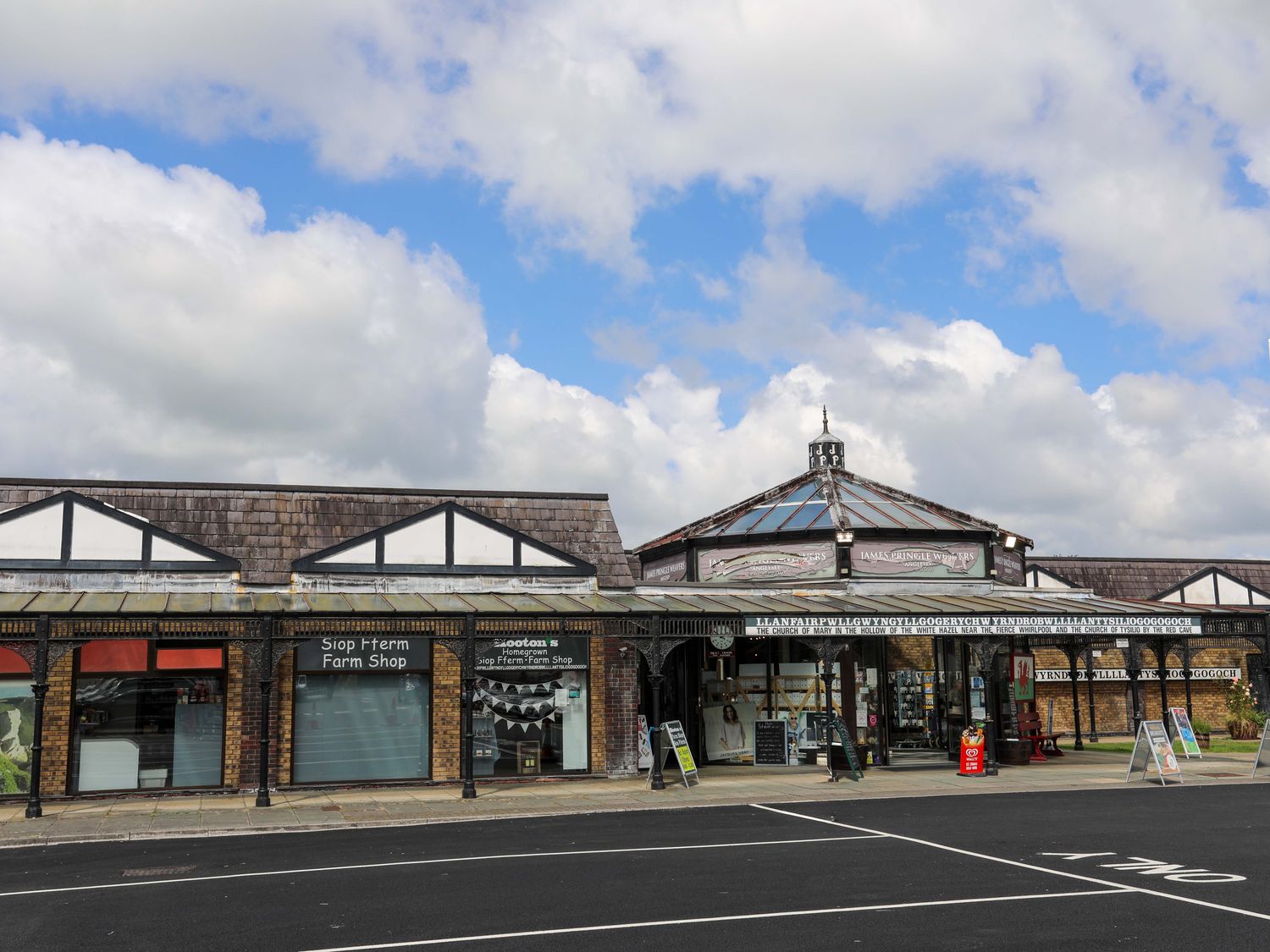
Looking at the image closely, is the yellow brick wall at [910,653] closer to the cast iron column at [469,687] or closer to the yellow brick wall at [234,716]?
the cast iron column at [469,687]

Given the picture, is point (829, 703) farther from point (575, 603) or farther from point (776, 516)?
point (776, 516)

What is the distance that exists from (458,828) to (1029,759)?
15.4 metres

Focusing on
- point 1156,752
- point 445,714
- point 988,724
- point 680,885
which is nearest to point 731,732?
point 988,724

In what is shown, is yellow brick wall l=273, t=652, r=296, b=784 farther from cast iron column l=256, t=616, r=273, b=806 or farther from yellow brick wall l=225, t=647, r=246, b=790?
cast iron column l=256, t=616, r=273, b=806

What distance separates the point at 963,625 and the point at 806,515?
646cm

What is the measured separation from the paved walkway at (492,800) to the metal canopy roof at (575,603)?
3135 mm

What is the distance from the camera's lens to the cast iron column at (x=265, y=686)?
18594 mm

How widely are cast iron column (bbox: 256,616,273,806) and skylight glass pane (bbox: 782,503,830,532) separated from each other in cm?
1322

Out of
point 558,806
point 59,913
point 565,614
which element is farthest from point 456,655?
point 59,913

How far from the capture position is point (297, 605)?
2044 cm

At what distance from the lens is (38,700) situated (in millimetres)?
17922

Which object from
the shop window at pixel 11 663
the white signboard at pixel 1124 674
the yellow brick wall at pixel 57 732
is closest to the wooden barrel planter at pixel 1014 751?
the white signboard at pixel 1124 674

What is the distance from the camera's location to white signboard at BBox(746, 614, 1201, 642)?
2202 centimetres

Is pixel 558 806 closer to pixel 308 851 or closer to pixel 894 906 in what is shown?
pixel 308 851
